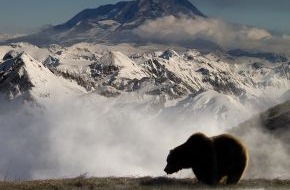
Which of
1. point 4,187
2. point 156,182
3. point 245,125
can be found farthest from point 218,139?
point 245,125

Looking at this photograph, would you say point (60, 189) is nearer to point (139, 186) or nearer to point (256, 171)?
point (139, 186)

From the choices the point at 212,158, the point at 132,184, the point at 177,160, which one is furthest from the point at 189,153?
the point at 132,184

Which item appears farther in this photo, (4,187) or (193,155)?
(193,155)

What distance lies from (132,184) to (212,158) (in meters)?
4.22

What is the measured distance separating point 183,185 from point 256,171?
51.4ft

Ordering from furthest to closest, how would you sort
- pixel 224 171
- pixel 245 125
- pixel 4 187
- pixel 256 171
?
pixel 245 125, pixel 256 171, pixel 224 171, pixel 4 187

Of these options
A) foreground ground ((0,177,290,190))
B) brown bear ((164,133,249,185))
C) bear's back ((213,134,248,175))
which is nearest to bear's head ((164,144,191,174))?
brown bear ((164,133,249,185))

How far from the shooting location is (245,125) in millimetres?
56688

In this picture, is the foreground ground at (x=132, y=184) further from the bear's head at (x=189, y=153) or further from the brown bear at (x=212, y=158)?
the bear's head at (x=189, y=153)

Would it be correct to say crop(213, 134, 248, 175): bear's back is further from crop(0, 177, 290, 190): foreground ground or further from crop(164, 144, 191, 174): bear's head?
crop(164, 144, 191, 174): bear's head

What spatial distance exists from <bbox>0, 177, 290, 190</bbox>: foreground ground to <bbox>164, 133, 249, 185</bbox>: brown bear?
665mm

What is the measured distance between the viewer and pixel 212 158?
1293 inches

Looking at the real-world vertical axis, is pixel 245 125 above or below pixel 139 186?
above

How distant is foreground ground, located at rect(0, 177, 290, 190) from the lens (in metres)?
31.5
